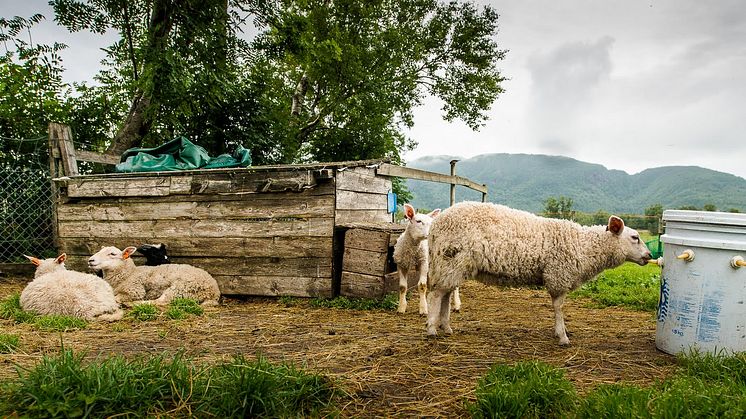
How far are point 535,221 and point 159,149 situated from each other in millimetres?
7232

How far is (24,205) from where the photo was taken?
8.50 m

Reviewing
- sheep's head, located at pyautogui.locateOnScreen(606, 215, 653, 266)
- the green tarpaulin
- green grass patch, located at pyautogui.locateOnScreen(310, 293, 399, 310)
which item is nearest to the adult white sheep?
sheep's head, located at pyautogui.locateOnScreen(606, 215, 653, 266)

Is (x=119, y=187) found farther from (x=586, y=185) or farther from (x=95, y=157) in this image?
(x=586, y=185)

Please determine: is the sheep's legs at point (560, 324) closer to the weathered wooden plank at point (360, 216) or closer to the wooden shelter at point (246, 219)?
the wooden shelter at point (246, 219)

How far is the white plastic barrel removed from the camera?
377 centimetres

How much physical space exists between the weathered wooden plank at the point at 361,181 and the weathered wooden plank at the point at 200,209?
388 millimetres

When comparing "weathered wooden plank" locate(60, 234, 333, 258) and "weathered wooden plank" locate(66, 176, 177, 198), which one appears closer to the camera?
"weathered wooden plank" locate(60, 234, 333, 258)

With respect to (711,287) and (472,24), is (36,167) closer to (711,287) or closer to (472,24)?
(711,287)

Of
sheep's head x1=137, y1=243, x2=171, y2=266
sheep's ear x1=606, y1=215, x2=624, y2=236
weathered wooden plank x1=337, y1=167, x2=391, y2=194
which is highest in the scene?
weathered wooden plank x1=337, y1=167, x2=391, y2=194

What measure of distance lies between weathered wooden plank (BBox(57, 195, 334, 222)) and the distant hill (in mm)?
64857

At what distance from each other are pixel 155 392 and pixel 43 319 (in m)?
3.60

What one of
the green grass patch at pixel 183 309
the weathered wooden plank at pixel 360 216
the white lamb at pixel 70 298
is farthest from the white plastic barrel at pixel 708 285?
the white lamb at pixel 70 298

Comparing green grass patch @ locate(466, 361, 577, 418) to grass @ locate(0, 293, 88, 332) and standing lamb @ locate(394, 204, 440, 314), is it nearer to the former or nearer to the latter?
standing lamb @ locate(394, 204, 440, 314)

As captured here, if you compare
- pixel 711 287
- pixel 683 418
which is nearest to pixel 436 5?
pixel 711 287
